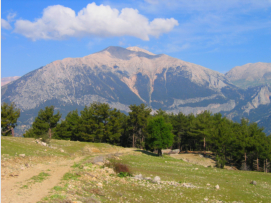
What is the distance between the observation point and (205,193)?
22422 mm

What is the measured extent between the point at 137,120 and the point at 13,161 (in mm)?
62753

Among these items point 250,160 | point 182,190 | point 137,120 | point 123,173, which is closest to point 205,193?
point 182,190

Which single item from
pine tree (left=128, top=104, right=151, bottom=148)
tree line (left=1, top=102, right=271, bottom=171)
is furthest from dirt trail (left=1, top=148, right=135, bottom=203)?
pine tree (left=128, top=104, right=151, bottom=148)

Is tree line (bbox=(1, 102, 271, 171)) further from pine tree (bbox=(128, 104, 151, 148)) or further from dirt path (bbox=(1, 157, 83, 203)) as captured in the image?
dirt path (bbox=(1, 157, 83, 203))

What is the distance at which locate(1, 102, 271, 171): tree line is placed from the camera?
Answer: 2479 inches

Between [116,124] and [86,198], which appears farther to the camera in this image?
[116,124]

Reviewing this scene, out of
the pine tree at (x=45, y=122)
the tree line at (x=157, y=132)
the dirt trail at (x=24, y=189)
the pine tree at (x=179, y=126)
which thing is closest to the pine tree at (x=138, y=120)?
the tree line at (x=157, y=132)

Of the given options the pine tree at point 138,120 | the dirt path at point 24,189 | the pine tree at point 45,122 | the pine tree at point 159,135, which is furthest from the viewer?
the pine tree at point 138,120

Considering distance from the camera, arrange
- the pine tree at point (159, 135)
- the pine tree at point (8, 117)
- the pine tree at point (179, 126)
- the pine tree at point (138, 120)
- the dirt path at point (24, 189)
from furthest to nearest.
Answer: the pine tree at point (179, 126), the pine tree at point (138, 120), the pine tree at point (8, 117), the pine tree at point (159, 135), the dirt path at point (24, 189)

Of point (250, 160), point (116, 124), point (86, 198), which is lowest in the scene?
point (250, 160)

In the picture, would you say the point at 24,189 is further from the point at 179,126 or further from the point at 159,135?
the point at 179,126

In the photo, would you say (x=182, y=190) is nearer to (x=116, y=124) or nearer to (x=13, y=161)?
(x=13, y=161)

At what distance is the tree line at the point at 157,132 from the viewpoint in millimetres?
62969

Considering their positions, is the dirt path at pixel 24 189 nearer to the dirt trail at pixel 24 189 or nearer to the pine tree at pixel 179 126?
the dirt trail at pixel 24 189
